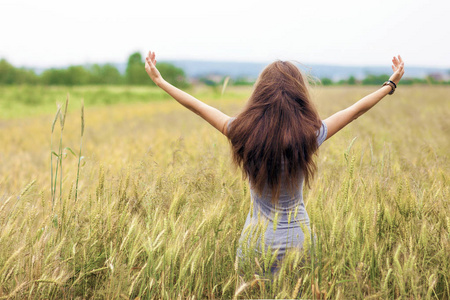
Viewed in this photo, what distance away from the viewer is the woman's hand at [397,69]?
2.12m

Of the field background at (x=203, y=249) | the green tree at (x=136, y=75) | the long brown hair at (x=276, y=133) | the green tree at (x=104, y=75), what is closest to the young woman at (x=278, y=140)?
the long brown hair at (x=276, y=133)

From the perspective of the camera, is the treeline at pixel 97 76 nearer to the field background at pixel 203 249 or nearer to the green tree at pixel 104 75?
the green tree at pixel 104 75

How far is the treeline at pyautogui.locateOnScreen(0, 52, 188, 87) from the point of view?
31734 mm

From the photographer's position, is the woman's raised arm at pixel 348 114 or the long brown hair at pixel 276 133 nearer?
the long brown hair at pixel 276 133

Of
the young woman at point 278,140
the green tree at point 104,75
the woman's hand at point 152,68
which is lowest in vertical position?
the green tree at point 104,75

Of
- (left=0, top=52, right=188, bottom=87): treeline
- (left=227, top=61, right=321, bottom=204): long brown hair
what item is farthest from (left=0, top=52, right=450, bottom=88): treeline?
(left=227, top=61, right=321, bottom=204): long brown hair

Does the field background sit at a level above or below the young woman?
below

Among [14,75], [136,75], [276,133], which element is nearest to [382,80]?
[276,133]

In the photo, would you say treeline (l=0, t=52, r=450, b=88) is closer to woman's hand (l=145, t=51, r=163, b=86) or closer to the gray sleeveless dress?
woman's hand (l=145, t=51, r=163, b=86)

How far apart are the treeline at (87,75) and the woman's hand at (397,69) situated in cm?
2627

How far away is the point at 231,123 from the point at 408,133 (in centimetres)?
340

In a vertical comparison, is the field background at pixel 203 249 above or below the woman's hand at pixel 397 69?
below

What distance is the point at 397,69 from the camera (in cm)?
216

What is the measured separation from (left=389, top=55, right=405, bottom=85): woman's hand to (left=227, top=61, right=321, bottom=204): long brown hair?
58 centimetres
